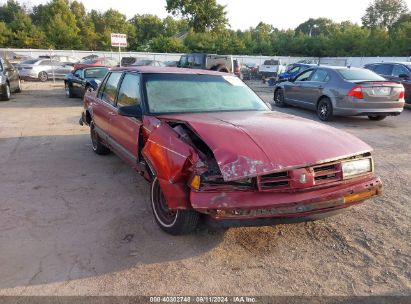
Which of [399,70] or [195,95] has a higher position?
[195,95]

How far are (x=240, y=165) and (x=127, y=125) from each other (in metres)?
2.10

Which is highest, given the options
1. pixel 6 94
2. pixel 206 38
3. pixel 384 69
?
pixel 206 38

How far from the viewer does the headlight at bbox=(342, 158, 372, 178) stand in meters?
3.28

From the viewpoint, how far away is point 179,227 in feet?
11.2

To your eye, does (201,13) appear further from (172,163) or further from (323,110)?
(172,163)

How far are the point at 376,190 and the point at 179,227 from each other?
74.6 inches

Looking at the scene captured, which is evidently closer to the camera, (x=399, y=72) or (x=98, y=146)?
(x=98, y=146)

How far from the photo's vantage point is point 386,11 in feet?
244

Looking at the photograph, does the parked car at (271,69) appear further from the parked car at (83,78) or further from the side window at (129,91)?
the side window at (129,91)

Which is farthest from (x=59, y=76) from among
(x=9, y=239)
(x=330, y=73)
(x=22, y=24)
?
(x=22, y=24)

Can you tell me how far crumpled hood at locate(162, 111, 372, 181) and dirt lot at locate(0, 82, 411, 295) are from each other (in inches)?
34.7

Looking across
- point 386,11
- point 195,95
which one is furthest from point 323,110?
point 386,11

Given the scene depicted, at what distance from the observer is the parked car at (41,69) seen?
23.0 metres

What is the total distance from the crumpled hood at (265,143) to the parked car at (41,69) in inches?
883
